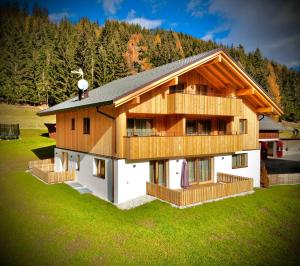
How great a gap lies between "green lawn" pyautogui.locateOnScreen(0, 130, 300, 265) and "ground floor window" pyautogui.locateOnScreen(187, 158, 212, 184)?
13.5 feet

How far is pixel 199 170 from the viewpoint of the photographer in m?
23.0

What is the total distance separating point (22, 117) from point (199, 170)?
55.8 meters

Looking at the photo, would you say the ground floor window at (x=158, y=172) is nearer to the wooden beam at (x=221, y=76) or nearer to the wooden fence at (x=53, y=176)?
the wooden fence at (x=53, y=176)

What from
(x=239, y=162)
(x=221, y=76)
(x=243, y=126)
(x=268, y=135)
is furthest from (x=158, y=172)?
(x=268, y=135)

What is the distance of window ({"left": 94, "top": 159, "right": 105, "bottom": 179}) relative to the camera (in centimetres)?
2053

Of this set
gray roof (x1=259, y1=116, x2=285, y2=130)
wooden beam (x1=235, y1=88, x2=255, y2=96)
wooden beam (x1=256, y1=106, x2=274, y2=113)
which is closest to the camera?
wooden beam (x1=235, y1=88, x2=255, y2=96)

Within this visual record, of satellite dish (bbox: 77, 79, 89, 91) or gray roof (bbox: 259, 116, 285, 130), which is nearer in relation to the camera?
satellite dish (bbox: 77, 79, 89, 91)

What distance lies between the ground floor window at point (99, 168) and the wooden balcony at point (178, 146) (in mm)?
3543

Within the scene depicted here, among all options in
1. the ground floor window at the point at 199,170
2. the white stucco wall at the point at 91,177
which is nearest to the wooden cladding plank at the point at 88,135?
the white stucco wall at the point at 91,177

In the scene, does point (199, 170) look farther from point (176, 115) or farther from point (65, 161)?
point (65, 161)

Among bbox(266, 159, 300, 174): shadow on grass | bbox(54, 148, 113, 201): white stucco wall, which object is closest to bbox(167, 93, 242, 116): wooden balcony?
bbox(54, 148, 113, 201): white stucco wall

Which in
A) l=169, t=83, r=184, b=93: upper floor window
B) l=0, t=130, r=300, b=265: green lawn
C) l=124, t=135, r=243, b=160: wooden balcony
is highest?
l=169, t=83, r=184, b=93: upper floor window

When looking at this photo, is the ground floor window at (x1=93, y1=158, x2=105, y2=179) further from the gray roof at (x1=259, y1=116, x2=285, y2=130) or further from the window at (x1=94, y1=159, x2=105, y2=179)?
the gray roof at (x1=259, y1=116, x2=285, y2=130)

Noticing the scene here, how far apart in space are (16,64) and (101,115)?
76.3 m
